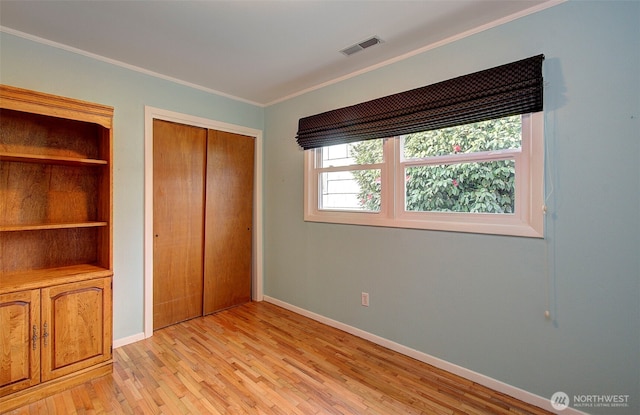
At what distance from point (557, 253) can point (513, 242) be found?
23cm

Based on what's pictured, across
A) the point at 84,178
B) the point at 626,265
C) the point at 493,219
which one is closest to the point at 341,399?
the point at 493,219

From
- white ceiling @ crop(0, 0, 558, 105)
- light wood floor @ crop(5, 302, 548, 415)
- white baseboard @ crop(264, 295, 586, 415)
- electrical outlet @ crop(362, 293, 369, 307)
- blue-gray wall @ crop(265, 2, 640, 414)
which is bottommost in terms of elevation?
light wood floor @ crop(5, 302, 548, 415)

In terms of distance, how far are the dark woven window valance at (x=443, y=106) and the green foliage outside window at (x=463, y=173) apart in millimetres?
133

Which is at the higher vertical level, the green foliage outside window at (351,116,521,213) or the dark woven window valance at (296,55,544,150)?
the dark woven window valance at (296,55,544,150)

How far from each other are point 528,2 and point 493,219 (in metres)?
1.36

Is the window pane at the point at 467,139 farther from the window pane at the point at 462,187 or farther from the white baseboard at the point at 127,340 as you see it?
the white baseboard at the point at 127,340

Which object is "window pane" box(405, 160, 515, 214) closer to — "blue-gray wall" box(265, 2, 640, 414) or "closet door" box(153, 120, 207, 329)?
"blue-gray wall" box(265, 2, 640, 414)

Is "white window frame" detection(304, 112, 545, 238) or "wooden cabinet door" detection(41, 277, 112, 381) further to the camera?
"wooden cabinet door" detection(41, 277, 112, 381)

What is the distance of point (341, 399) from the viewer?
1.92 metres

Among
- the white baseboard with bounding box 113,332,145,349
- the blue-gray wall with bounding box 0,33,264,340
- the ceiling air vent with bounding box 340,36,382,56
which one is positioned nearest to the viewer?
the ceiling air vent with bounding box 340,36,382,56

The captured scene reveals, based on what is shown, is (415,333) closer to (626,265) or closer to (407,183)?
(407,183)

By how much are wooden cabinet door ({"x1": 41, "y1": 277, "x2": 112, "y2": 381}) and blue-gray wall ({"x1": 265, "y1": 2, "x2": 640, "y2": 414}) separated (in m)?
2.20

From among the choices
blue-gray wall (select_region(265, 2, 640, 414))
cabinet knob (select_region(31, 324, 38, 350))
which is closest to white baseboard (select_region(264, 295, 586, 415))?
blue-gray wall (select_region(265, 2, 640, 414))

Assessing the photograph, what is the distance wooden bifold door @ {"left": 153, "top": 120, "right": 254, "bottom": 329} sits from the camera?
2.95 meters
